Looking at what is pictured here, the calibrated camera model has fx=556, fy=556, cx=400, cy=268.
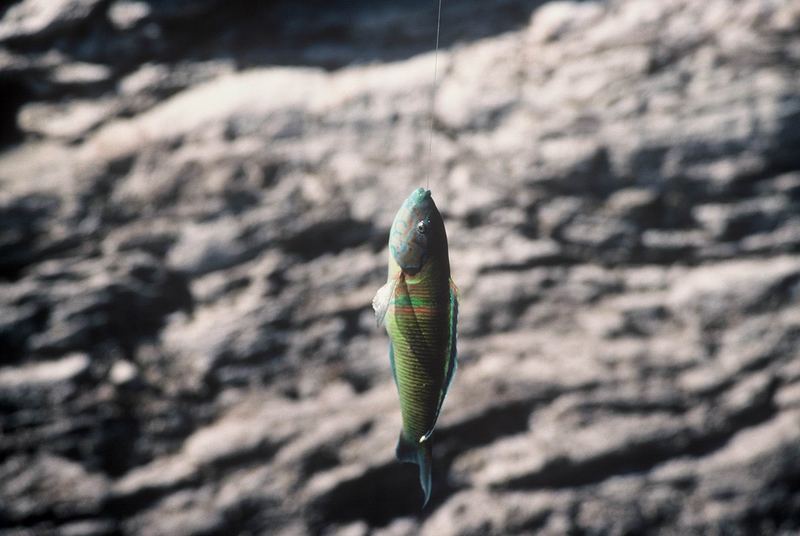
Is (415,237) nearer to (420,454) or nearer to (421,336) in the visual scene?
(421,336)

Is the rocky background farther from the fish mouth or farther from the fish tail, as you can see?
the fish mouth

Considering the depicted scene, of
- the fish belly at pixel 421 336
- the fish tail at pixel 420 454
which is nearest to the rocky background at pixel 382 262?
the fish tail at pixel 420 454

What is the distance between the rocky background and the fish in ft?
6.62

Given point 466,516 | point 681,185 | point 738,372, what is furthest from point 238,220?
point 738,372

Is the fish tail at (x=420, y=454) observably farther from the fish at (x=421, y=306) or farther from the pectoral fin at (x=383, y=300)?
the pectoral fin at (x=383, y=300)

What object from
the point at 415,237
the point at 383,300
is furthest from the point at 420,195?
the point at 383,300

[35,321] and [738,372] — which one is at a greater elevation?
[35,321]

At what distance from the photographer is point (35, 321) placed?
117 inches

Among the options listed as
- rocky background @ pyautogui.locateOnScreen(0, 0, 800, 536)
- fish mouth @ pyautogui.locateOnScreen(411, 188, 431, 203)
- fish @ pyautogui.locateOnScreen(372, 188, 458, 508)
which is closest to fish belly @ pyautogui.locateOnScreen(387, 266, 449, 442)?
fish @ pyautogui.locateOnScreen(372, 188, 458, 508)

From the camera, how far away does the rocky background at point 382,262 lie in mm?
2955

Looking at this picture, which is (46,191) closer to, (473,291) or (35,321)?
(35,321)

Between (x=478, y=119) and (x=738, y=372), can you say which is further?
(x=478, y=119)

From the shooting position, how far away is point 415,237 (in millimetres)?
1057

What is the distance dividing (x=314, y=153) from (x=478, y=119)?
0.97m
